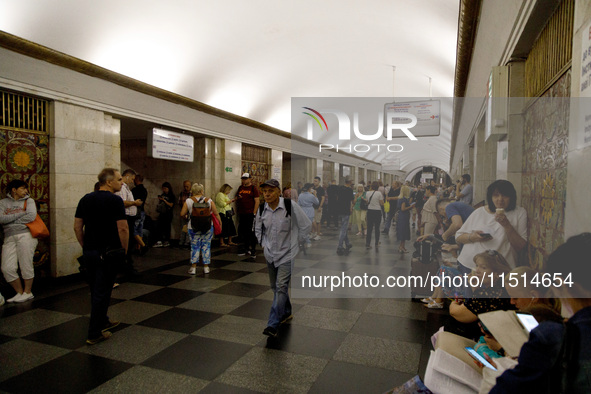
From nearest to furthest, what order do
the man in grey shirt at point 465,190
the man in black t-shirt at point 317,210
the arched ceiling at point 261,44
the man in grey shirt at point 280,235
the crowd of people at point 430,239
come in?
the crowd of people at point 430,239, the man in grey shirt at point 465,190, the man in grey shirt at point 280,235, the man in black t-shirt at point 317,210, the arched ceiling at point 261,44

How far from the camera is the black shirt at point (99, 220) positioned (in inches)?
151

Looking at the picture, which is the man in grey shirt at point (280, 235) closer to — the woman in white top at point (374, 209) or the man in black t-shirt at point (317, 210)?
the man in black t-shirt at point (317, 210)

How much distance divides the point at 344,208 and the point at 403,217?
2.36 ft

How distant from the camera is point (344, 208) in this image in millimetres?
4484

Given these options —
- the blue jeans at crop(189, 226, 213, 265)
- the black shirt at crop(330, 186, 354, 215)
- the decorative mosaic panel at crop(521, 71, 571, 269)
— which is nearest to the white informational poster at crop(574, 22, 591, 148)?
the decorative mosaic panel at crop(521, 71, 571, 269)

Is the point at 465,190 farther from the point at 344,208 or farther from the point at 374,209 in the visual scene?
the point at 344,208

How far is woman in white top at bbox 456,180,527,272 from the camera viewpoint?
2766 mm

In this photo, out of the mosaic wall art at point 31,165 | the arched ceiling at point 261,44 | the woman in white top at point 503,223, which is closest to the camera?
the woman in white top at point 503,223

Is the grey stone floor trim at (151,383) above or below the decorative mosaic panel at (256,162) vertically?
below

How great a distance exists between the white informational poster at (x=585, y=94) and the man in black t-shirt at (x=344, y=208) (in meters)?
2.50

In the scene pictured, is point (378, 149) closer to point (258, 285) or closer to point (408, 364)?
point (408, 364)

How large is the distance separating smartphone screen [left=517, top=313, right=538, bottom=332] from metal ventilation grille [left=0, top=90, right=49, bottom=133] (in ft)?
22.7

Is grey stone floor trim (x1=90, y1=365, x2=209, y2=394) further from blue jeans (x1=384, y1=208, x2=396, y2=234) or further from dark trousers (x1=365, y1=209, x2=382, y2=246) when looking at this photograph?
blue jeans (x1=384, y1=208, x2=396, y2=234)

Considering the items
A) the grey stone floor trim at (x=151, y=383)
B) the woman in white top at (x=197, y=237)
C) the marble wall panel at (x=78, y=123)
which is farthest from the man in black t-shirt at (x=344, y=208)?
the marble wall panel at (x=78, y=123)
